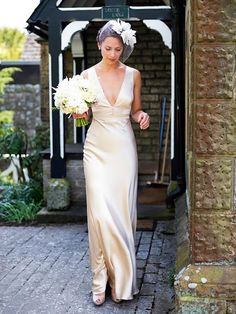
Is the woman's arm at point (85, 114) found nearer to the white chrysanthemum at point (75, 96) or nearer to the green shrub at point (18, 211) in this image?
the white chrysanthemum at point (75, 96)

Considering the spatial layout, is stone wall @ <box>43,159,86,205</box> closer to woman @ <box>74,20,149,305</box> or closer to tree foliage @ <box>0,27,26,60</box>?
woman @ <box>74,20,149,305</box>

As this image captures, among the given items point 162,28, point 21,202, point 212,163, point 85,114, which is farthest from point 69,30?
point 212,163

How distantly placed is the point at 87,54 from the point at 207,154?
692 centimetres

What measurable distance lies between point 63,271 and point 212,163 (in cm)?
211

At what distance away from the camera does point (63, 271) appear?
509 cm

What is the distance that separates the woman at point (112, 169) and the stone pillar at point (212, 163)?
2.25 feet

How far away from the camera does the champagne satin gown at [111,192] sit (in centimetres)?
421

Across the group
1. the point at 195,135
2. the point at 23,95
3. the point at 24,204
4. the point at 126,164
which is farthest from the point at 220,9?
the point at 23,95

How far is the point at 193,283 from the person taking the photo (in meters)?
3.60

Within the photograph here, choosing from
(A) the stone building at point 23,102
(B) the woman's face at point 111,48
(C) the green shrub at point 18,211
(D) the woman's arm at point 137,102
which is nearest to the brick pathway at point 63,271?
(C) the green shrub at point 18,211

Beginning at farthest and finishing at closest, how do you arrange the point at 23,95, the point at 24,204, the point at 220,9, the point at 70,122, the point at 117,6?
the point at 23,95
the point at 70,122
the point at 24,204
the point at 117,6
the point at 220,9

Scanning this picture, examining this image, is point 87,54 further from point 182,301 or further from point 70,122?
point 182,301

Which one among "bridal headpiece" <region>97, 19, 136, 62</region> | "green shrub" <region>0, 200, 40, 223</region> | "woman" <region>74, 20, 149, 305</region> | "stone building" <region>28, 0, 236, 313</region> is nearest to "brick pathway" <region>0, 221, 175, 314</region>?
"woman" <region>74, 20, 149, 305</region>

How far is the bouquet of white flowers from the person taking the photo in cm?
409
